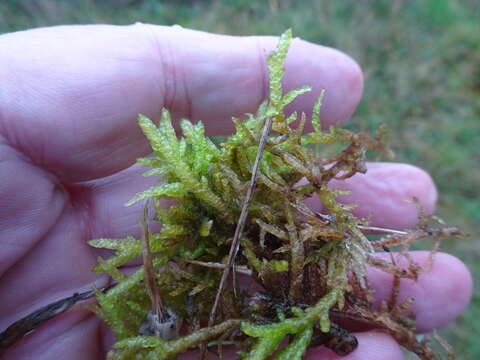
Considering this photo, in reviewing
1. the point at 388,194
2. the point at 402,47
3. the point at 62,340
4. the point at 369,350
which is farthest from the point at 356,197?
the point at 402,47

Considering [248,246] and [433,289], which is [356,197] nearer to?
[433,289]

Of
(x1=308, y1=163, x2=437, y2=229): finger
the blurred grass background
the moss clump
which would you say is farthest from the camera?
the blurred grass background

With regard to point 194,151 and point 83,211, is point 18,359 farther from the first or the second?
point 194,151

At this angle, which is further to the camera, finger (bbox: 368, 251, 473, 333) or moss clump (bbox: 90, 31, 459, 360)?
finger (bbox: 368, 251, 473, 333)

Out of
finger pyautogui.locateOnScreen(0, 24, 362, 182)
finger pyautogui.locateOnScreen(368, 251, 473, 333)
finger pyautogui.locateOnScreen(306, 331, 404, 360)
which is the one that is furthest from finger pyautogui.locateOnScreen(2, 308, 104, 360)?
finger pyautogui.locateOnScreen(368, 251, 473, 333)

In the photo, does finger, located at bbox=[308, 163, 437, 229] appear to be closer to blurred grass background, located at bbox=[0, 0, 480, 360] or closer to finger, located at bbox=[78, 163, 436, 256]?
finger, located at bbox=[78, 163, 436, 256]

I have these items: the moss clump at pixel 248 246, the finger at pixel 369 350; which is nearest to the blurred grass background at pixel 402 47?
the finger at pixel 369 350

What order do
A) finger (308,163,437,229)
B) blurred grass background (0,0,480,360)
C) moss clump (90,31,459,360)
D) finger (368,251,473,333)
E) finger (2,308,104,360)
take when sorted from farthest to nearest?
blurred grass background (0,0,480,360)
finger (308,163,437,229)
finger (368,251,473,333)
finger (2,308,104,360)
moss clump (90,31,459,360)
